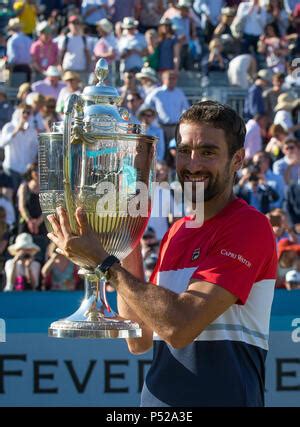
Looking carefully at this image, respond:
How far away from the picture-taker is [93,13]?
14.4 metres

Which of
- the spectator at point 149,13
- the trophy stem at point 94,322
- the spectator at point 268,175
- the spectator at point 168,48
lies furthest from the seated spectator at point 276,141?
the trophy stem at point 94,322

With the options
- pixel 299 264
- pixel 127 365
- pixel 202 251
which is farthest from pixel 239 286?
pixel 299 264

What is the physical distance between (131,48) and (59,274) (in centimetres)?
534

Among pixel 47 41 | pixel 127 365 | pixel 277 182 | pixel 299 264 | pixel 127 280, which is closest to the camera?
pixel 127 280

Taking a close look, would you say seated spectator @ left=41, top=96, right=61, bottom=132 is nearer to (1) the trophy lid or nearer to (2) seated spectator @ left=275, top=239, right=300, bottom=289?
(2) seated spectator @ left=275, top=239, right=300, bottom=289

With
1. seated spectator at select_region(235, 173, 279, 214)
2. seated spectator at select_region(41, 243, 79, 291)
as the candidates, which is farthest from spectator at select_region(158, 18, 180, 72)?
seated spectator at select_region(41, 243, 79, 291)

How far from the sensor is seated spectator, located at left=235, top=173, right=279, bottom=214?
10.3 m

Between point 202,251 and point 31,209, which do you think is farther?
point 31,209

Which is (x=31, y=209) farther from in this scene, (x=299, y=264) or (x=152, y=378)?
(x=152, y=378)

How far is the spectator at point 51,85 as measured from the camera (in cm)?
1223

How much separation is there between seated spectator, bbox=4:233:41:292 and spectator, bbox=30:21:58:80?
14.9 feet

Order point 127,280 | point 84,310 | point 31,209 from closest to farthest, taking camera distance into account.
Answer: point 127,280 → point 84,310 → point 31,209

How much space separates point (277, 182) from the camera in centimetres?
1075

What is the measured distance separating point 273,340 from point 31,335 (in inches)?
51.2
